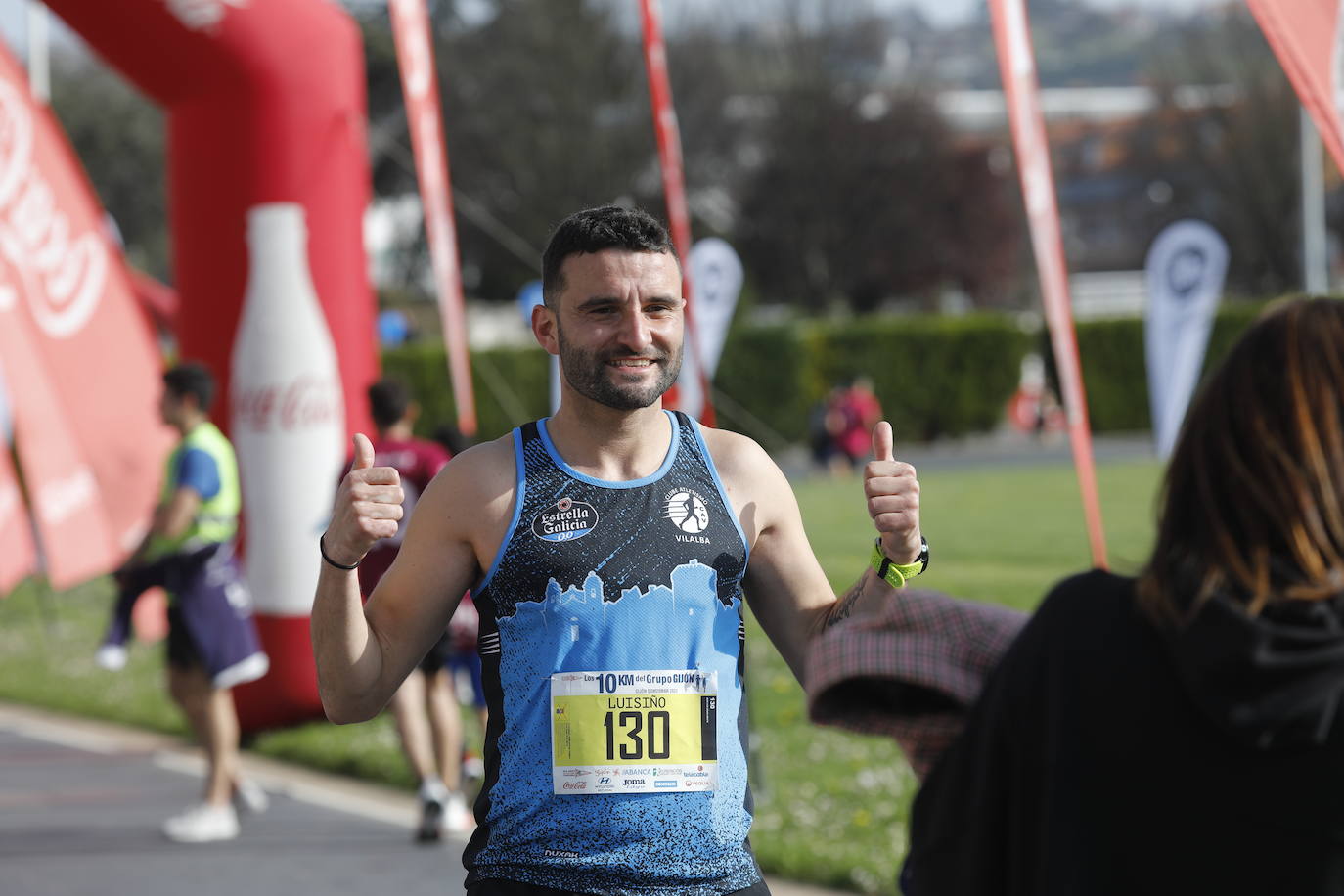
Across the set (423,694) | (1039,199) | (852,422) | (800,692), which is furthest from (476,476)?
(852,422)

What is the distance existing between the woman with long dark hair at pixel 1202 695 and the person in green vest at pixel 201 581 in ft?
21.0

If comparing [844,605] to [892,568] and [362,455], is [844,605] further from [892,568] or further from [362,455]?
[362,455]

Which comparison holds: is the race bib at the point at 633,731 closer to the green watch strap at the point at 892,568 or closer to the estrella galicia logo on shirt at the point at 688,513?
the estrella galicia logo on shirt at the point at 688,513

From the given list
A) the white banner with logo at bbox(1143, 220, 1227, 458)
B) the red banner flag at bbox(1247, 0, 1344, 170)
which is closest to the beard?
the red banner flag at bbox(1247, 0, 1344, 170)

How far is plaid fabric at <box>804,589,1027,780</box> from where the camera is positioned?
1.82 meters

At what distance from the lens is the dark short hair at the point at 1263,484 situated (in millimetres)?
1621

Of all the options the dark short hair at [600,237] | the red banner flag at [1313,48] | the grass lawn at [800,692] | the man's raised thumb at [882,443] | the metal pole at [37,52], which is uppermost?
the metal pole at [37,52]

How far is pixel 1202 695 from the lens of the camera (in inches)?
62.8

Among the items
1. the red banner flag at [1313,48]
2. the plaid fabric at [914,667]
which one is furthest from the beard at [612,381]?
the red banner flag at [1313,48]

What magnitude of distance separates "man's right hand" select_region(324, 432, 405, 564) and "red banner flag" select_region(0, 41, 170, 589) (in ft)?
26.0

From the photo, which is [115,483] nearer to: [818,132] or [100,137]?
[100,137]

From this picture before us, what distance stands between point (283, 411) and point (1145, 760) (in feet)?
26.1

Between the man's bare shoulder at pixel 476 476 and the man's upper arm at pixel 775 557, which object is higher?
the man's bare shoulder at pixel 476 476

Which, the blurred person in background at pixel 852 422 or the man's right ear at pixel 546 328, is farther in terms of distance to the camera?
the blurred person in background at pixel 852 422
